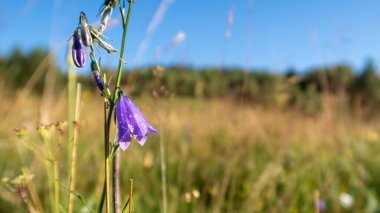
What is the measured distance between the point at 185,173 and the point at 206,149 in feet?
2.02

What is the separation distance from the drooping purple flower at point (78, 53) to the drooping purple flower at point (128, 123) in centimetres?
9

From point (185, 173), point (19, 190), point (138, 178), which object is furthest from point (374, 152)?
point (19, 190)

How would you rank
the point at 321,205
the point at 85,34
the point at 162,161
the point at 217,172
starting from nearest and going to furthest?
the point at 85,34, the point at 162,161, the point at 321,205, the point at 217,172

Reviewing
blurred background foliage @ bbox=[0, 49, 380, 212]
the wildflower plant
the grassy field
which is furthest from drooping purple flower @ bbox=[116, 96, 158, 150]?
the grassy field

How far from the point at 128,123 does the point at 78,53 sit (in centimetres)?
14

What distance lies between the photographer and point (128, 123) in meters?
0.64

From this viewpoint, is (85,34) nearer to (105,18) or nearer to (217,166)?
(105,18)

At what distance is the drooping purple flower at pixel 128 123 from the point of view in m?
0.62

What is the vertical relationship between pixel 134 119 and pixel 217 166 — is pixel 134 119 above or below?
above

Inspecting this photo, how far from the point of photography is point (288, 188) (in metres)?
2.28

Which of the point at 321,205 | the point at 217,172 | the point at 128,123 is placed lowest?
the point at 321,205

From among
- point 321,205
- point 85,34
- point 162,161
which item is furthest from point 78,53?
point 321,205

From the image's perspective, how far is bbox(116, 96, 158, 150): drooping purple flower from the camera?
24.4 inches

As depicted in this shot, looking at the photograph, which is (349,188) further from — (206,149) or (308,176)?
(206,149)
